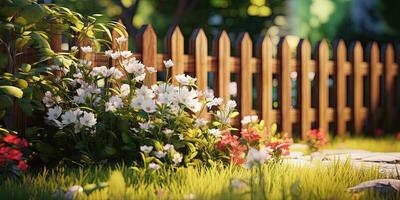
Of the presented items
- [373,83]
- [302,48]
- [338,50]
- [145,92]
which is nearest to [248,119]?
[145,92]

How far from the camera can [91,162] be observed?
4.53 metres

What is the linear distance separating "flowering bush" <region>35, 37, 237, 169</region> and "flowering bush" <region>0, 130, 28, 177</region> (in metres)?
0.40

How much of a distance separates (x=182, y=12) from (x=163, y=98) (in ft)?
24.4

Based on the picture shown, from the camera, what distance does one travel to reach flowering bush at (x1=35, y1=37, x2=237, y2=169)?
4473 millimetres

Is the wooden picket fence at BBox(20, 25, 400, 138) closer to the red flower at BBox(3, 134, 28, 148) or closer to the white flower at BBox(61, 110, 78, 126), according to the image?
the white flower at BBox(61, 110, 78, 126)

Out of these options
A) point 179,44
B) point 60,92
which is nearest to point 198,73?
point 179,44

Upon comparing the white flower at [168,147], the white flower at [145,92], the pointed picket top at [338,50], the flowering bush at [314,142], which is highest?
the pointed picket top at [338,50]

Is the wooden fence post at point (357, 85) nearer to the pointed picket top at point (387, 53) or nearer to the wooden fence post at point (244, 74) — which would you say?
the pointed picket top at point (387, 53)

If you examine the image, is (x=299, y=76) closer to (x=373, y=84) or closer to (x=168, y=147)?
(x=373, y=84)

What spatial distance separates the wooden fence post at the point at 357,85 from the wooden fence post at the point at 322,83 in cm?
53

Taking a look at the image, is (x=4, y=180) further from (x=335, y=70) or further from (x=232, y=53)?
(x=232, y=53)

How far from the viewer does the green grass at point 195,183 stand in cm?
348

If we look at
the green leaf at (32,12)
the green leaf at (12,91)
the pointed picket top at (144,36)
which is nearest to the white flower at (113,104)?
the green leaf at (12,91)

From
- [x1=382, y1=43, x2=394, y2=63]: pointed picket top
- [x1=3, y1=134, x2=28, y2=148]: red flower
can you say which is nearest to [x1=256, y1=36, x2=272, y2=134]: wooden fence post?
[x1=382, y1=43, x2=394, y2=63]: pointed picket top
